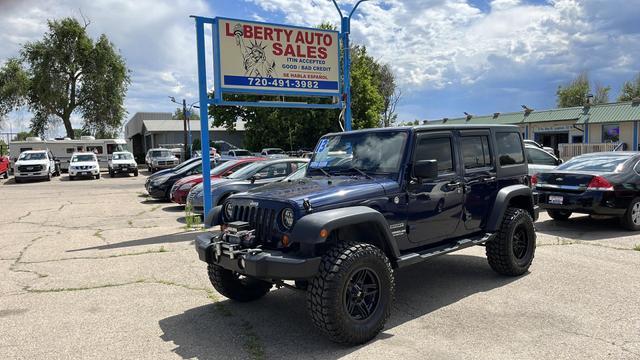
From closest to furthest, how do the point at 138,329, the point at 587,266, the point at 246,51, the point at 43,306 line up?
1. the point at 138,329
2. the point at 43,306
3. the point at 587,266
4. the point at 246,51

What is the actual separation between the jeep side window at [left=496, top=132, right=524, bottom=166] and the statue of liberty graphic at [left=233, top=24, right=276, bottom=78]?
5.89m

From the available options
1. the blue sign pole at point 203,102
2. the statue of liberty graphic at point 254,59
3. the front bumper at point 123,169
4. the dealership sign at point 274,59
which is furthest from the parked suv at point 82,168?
the statue of liberty graphic at point 254,59

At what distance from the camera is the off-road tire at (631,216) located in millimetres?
8836

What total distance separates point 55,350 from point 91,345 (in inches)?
11.2

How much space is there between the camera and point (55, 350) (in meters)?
4.21

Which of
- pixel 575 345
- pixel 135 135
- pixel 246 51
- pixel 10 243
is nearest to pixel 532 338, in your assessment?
pixel 575 345

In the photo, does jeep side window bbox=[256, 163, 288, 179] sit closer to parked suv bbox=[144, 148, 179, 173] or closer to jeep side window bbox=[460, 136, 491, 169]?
jeep side window bbox=[460, 136, 491, 169]

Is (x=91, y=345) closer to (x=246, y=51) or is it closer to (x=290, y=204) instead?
(x=290, y=204)

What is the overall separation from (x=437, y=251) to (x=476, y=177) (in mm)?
1134

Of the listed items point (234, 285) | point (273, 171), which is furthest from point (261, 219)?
point (273, 171)

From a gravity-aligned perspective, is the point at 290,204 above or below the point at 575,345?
above

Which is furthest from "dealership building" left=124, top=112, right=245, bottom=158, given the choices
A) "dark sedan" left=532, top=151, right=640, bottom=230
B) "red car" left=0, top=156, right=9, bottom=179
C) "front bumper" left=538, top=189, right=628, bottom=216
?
"front bumper" left=538, top=189, right=628, bottom=216

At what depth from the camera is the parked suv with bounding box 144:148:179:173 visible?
34.2 m

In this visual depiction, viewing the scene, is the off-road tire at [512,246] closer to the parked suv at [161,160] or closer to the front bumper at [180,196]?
the front bumper at [180,196]
